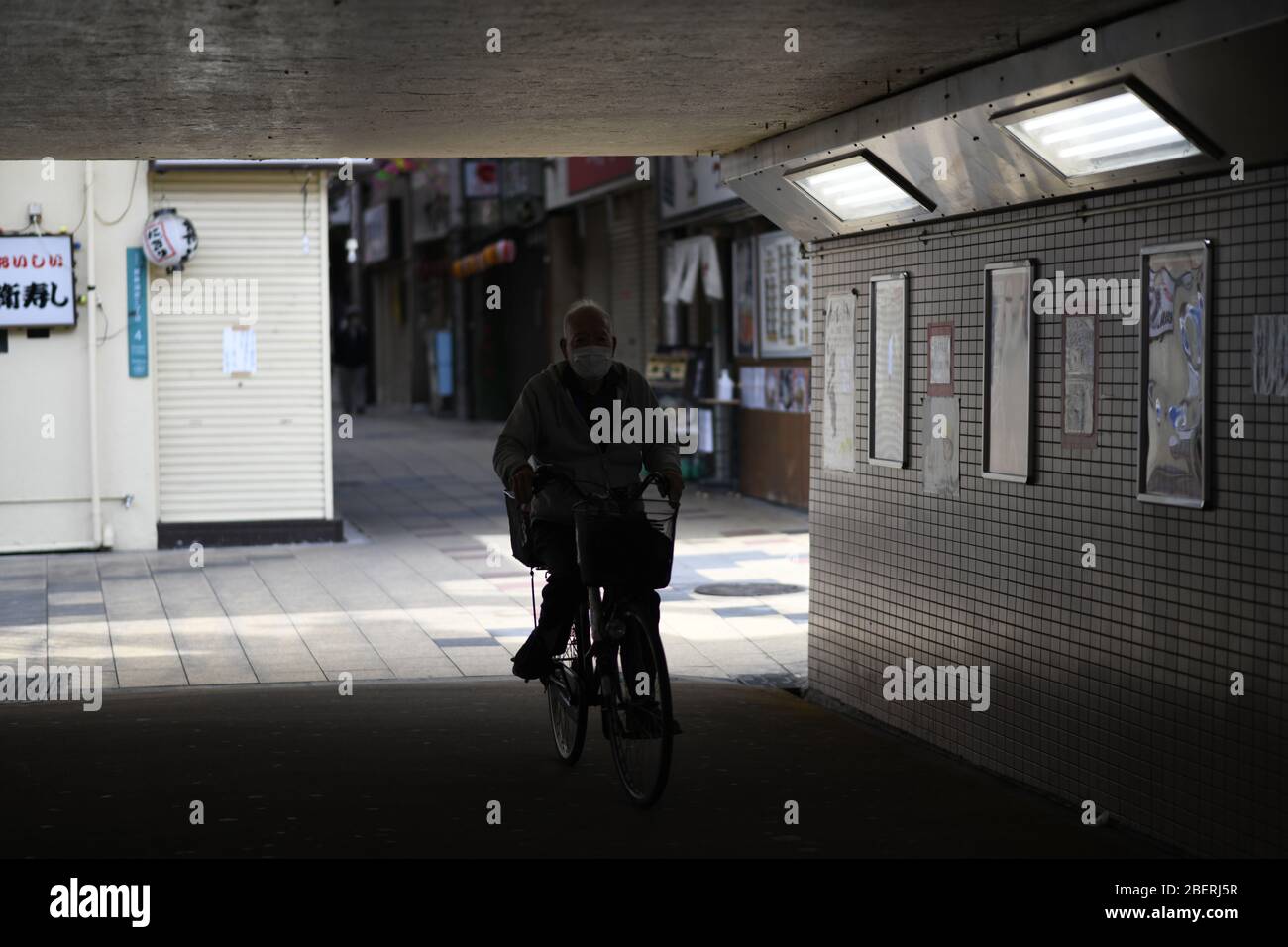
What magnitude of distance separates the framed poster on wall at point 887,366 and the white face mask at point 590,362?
153 cm

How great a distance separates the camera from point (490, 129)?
840cm

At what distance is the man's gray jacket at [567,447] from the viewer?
704 cm

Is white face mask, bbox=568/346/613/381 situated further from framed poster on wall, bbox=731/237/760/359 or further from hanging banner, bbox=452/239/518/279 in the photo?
hanging banner, bbox=452/239/518/279

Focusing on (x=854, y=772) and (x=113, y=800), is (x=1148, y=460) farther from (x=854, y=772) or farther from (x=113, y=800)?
(x=113, y=800)

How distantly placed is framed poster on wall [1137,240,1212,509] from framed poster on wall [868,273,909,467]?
2.02m

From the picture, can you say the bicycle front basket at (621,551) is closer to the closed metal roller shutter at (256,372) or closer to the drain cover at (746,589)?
the drain cover at (746,589)

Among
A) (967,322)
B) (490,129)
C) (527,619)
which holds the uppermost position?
(490,129)

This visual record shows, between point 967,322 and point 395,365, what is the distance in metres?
36.8

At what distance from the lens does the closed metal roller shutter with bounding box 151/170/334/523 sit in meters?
16.0

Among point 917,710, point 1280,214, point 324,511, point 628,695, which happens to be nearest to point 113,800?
point 628,695

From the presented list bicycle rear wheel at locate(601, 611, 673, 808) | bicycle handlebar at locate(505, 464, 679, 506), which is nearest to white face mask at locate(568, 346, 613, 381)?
bicycle handlebar at locate(505, 464, 679, 506)

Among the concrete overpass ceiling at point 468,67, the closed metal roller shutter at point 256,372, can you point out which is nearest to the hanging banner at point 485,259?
the closed metal roller shutter at point 256,372

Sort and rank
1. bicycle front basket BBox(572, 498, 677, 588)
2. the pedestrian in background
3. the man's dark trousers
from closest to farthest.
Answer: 1. bicycle front basket BBox(572, 498, 677, 588)
2. the man's dark trousers
3. the pedestrian in background

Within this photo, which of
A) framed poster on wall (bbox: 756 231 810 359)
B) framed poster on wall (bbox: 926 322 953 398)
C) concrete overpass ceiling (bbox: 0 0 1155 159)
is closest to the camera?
concrete overpass ceiling (bbox: 0 0 1155 159)
